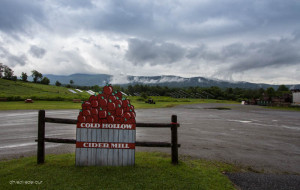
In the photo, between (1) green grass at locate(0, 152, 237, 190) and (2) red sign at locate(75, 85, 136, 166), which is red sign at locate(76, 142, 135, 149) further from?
(1) green grass at locate(0, 152, 237, 190)

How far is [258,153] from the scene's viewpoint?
7.28 m

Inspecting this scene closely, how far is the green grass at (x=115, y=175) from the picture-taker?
4.11 meters

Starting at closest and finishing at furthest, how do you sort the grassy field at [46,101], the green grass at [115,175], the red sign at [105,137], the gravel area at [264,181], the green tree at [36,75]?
the green grass at [115,175] → the gravel area at [264,181] → the red sign at [105,137] → the grassy field at [46,101] → the green tree at [36,75]

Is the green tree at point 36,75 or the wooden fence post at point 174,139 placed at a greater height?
the green tree at point 36,75

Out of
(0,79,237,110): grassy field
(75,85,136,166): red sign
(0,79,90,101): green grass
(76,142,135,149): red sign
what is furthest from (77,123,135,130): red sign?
(0,79,90,101): green grass

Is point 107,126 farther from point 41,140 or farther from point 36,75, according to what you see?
point 36,75

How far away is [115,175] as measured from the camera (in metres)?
4.59

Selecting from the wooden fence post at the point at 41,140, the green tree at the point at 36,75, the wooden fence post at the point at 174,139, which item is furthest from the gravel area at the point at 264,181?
the green tree at the point at 36,75

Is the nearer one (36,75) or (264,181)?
(264,181)

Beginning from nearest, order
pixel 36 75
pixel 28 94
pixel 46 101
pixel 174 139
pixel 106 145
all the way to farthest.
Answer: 1. pixel 106 145
2. pixel 174 139
3. pixel 46 101
4. pixel 28 94
5. pixel 36 75

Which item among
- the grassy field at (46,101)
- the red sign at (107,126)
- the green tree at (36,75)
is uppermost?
the green tree at (36,75)

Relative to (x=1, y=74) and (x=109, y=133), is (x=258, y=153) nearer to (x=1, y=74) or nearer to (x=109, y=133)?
(x=109, y=133)

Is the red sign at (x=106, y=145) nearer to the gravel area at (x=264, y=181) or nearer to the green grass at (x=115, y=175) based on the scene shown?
the green grass at (x=115, y=175)

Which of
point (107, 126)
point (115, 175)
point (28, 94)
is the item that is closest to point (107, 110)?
point (107, 126)
